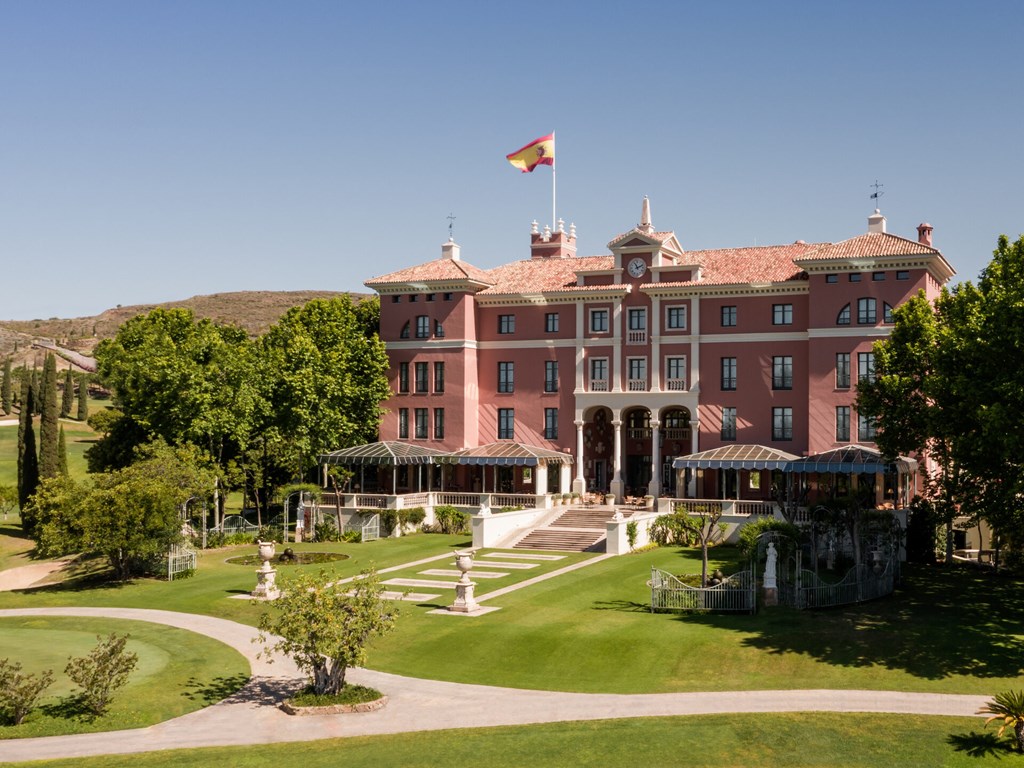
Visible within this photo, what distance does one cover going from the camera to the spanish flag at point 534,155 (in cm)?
6712

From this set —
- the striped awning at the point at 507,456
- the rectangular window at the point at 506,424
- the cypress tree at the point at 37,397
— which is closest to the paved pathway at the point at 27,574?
the cypress tree at the point at 37,397

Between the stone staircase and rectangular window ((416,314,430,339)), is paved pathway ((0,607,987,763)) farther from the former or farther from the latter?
rectangular window ((416,314,430,339))

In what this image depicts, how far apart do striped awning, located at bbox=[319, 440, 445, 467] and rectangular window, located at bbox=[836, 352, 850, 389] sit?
73.7 ft

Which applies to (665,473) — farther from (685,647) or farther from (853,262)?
(685,647)

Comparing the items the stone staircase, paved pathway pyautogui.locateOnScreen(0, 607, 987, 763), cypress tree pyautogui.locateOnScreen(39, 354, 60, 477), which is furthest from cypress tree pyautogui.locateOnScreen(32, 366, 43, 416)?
paved pathway pyautogui.locateOnScreen(0, 607, 987, 763)

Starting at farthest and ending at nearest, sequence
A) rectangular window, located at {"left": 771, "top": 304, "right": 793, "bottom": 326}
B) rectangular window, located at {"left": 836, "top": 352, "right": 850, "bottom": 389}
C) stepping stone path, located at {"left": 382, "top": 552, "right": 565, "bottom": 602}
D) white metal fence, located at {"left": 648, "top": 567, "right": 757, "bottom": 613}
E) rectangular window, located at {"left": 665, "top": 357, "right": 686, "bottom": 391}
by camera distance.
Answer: rectangular window, located at {"left": 665, "top": 357, "right": 686, "bottom": 391} → rectangular window, located at {"left": 771, "top": 304, "right": 793, "bottom": 326} → rectangular window, located at {"left": 836, "top": 352, "right": 850, "bottom": 389} → stepping stone path, located at {"left": 382, "top": 552, "right": 565, "bottom": 602} → white metal fence, located at {"left": 648, "top": 567, "right": 757, "bottom": 613}

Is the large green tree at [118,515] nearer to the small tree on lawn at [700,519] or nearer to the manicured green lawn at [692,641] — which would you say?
the manicured green lawn at [692,641]

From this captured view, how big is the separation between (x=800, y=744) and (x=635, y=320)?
129 ft

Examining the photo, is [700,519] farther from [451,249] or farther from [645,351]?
[451,249]

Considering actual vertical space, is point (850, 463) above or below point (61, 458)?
above

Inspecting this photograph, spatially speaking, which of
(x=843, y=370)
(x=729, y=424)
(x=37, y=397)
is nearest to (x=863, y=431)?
(x=843, y=370)

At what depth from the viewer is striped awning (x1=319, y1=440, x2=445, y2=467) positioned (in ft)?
198

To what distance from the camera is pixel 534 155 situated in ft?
221

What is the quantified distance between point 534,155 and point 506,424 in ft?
57.5
